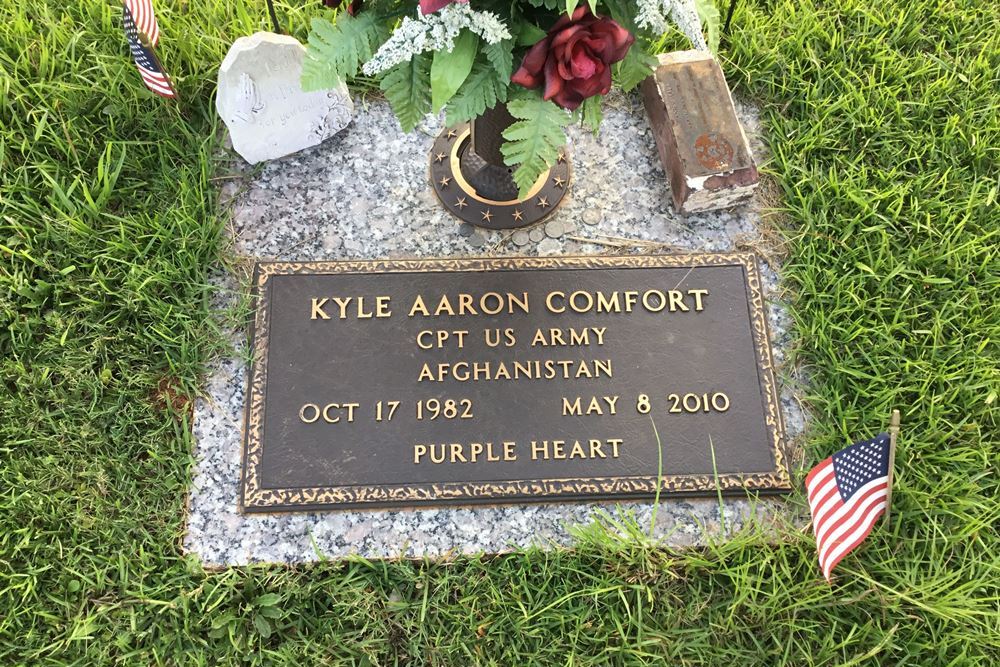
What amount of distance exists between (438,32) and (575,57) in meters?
0.34

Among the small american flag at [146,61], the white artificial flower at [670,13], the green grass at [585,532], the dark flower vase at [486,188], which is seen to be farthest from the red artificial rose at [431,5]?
the green grass at [585,532]

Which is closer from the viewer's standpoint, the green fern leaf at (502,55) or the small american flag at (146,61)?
the green fern leaf at (502,55)

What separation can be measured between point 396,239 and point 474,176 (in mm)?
359

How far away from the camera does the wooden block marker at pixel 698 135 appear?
7.63 feet

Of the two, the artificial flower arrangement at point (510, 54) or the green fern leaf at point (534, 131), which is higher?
the artificial flower arrangement at point (510, 54)

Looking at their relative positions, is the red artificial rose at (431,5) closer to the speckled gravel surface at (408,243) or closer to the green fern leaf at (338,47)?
the green fern leaf at (338,47)

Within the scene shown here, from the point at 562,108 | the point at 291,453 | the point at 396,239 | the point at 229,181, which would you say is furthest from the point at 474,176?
the point at 291,453

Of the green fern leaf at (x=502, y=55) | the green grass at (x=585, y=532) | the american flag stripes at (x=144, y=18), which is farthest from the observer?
the american flag stripes at (x=144, y=18)

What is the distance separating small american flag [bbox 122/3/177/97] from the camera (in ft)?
6.79

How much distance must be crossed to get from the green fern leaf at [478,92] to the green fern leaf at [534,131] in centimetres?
6

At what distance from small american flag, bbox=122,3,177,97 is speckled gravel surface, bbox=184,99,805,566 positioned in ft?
1.21

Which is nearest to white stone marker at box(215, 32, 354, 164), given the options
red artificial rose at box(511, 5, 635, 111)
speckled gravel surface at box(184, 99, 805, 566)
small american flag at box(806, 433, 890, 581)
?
speckled gravel surface at box(184, 99, 805, 566)

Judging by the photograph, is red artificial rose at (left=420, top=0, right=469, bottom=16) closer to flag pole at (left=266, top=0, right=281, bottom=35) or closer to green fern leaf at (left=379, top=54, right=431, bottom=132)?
green fern leaf at (left=379, top=54, right=431, bottom=132)

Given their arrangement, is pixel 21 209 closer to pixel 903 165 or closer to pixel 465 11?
pixel 465 11
